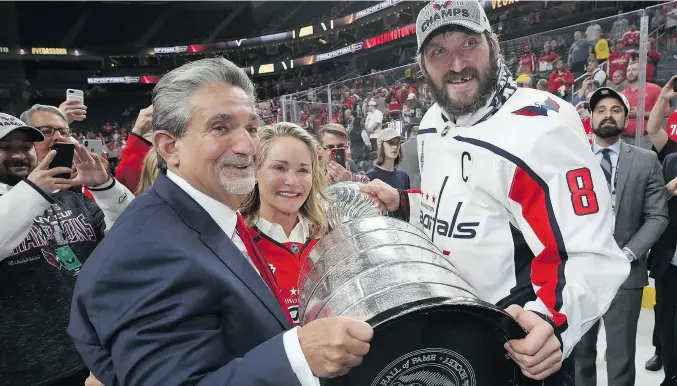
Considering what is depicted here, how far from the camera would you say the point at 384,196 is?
1.77 meters

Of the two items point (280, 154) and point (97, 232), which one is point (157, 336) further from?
point (97, 232)

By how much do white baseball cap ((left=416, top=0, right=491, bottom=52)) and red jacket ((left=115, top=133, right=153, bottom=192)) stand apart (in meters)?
2.00

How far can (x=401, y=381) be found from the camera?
77 cm

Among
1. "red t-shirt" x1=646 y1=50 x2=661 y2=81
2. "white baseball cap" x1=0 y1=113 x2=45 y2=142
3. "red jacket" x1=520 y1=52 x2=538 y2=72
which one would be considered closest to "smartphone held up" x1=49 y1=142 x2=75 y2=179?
"white baseball cap" x1=0 y1=113 x2=45 y2=142

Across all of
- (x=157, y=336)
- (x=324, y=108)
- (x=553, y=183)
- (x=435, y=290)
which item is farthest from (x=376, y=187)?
(x=324, y=108)

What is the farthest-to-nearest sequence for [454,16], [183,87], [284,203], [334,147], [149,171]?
[334,147] < [149,171] < [284,203] < [454,16] < [183,87]

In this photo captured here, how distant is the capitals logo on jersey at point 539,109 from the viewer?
1180 millimetres

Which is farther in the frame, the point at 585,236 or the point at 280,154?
the point at 280,154

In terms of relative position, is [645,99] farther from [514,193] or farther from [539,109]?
[514,193]

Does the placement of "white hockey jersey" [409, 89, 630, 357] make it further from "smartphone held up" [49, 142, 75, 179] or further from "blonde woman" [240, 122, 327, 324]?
"smartphone held up" [49, 142, 75, 179]

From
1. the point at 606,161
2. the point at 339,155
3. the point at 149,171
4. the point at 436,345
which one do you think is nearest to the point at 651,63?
the point at 606,161

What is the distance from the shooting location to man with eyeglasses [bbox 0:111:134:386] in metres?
1.72

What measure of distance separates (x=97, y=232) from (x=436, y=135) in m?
1.61

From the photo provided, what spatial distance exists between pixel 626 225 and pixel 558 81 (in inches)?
112
